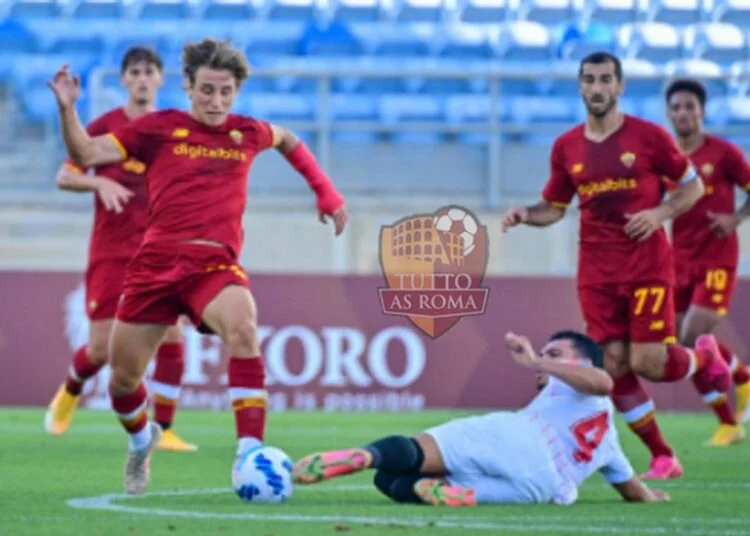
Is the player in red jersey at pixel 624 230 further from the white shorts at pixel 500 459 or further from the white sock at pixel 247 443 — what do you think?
the white sock at pixel 247 443

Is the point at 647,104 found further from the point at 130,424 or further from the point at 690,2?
the point at 130,424

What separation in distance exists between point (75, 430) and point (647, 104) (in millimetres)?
8526

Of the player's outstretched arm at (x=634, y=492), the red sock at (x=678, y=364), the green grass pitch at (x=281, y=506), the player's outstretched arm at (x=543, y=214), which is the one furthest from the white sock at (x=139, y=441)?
the red sock at (x=678, y=364)

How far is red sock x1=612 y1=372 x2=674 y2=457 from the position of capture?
8156 millimetres

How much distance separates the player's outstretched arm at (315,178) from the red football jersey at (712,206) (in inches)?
165

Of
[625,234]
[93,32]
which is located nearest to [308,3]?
[93,32]

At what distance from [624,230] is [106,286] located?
3157mm

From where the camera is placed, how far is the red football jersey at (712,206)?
10.6 m

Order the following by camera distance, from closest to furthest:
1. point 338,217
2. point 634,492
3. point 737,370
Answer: point 634,492, point 338,217, point 737,370

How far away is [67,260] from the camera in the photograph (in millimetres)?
16266

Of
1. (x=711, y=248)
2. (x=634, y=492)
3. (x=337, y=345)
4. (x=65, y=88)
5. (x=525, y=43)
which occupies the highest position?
(x=525, y=43)

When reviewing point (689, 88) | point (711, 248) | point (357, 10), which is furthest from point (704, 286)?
point (357, 10)

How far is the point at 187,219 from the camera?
6.57 meters

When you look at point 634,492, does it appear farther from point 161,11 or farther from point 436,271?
point 161,11
